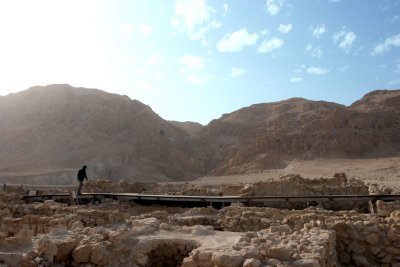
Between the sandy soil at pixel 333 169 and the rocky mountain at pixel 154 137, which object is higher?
the rocky mountain at pixel 154 137

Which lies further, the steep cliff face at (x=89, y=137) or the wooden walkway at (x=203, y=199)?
the steep cliff face at (x=89, y=137)

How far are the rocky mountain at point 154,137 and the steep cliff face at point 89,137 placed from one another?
9cm

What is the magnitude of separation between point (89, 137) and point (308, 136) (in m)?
19.9

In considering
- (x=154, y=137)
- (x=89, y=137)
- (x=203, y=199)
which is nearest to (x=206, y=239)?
(x=203, y=199)

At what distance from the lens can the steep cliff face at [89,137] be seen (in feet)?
117

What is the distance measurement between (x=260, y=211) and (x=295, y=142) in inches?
1071

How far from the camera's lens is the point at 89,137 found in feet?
131

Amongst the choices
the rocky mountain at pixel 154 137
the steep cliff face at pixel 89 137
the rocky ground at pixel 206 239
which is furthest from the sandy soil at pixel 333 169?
the rocky ground at pixel 206 239

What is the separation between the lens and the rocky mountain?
34094 mm

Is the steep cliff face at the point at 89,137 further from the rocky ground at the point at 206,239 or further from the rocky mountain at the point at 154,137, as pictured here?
the rocky ground at the point at 206,239

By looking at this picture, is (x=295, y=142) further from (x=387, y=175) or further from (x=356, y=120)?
(x=387, y=175)

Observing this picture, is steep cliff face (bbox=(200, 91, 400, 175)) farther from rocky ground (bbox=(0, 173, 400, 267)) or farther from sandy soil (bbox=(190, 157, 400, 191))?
rocky ground (bbox=(0, 173, 400, 267))

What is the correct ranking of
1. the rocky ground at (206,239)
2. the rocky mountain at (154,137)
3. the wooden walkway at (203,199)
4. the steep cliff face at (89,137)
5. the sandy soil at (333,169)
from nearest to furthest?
the rocky ground at (206,239) → the wooden walkway at (203,199) → the sandy soil at (333,169) → the rocky mountain at (154,137) → the steep cliff face at (89,137)

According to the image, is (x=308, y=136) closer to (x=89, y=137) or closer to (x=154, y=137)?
(x=154, y=137)
